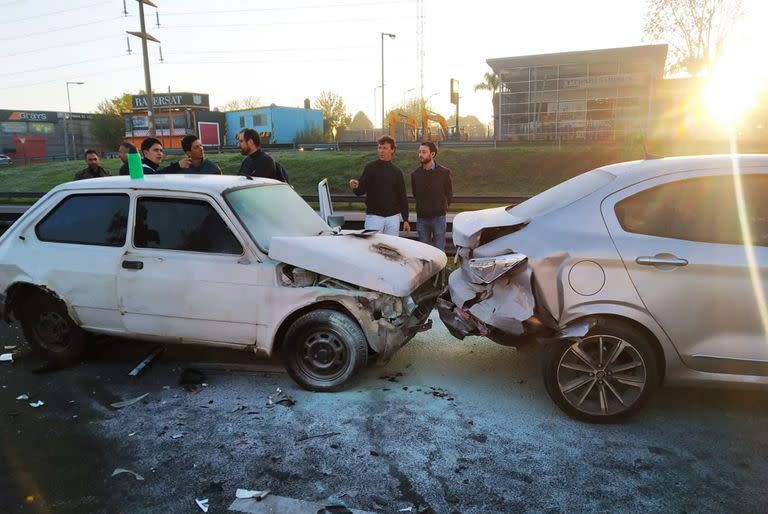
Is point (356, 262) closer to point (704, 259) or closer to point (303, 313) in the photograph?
point (303, 313)

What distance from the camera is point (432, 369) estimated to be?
4551mm

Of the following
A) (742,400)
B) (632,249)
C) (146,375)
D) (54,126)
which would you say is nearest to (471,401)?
(632,249)

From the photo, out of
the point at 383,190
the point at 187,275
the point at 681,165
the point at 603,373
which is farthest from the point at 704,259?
the point at 383,190

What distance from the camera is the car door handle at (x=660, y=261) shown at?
336 centimetres

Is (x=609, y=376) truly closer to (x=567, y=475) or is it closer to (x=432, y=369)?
(x=567, y=475)

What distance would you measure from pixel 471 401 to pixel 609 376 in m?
0.97

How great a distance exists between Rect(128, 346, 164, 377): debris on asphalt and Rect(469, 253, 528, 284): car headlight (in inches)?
113

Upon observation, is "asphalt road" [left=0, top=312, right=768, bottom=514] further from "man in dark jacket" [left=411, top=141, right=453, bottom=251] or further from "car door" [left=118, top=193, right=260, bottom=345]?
"man in dark jacket" [left=411, top=141, right=453, bottom=251]

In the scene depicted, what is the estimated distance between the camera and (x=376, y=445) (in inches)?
132

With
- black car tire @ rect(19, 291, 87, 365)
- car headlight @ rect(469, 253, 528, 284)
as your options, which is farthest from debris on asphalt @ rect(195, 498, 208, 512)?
black car tire @ rect(19, 291, 87, 365)

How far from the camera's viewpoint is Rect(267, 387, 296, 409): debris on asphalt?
3.94 m

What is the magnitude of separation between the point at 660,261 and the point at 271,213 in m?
2.99

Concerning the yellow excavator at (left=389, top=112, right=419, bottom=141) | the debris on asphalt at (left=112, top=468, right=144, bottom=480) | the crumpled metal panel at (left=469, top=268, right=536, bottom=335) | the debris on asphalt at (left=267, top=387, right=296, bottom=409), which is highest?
the yellow excavator at (left=389, top=112, right=419, bottom=141)

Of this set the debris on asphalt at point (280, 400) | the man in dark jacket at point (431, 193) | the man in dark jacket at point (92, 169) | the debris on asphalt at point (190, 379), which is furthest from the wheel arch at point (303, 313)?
the man in dark jacket at point (92, 169)
